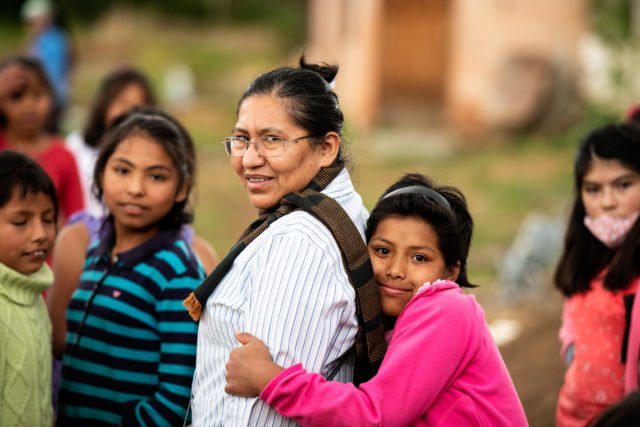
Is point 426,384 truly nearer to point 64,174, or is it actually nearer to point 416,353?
point 416,353

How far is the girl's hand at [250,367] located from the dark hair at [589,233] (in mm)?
1570

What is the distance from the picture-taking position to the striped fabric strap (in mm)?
2350

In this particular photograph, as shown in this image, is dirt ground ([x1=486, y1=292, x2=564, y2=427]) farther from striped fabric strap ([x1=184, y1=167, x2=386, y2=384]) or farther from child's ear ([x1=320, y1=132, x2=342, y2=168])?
child's ear ([x1=320, y1=132, x2=342, y2=168])

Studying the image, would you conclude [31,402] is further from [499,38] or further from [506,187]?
[499,38]

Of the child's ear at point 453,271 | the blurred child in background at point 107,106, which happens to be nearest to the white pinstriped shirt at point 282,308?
the child's ear at point 453,271

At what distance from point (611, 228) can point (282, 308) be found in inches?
64.7

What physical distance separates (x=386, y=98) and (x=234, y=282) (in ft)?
46.4

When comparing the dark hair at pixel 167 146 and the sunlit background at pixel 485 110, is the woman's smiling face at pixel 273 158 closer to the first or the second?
the sunlit background at pixel 485 110

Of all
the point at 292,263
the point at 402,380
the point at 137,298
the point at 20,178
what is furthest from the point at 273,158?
the point at 20,178

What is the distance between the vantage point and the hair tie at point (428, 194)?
98.7 inches

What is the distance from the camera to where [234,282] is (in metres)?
2.34

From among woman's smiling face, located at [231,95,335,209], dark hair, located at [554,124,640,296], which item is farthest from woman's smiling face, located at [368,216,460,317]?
dark hair, located at [554,124,640,296]

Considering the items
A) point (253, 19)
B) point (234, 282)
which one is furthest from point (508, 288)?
point (253, 19)

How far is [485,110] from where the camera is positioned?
13148 millimetres
